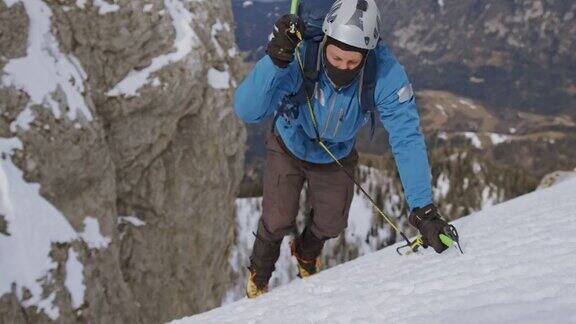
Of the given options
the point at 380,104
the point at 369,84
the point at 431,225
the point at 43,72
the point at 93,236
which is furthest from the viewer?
the point at 93,236

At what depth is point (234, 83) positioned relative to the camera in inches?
1155

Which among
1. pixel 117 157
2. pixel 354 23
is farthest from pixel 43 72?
pixel 354 23

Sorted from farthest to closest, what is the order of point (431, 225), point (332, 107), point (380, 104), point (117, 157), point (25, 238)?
point (117, 157) < point (25, 238) < point (332, 107) < point (380, 104) < point (431, 225)

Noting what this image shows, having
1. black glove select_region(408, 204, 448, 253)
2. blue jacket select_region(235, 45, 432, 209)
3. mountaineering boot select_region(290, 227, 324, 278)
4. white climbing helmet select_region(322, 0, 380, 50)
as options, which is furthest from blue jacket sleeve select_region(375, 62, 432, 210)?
mountaineering boot select_region(290, 227, 324, 278)

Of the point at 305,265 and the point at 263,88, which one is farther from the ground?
the point at 263,88

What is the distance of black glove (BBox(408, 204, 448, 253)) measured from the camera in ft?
14.7

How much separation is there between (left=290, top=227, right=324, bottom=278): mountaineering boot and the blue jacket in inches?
69.5

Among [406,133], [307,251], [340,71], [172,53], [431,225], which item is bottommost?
[172,53]

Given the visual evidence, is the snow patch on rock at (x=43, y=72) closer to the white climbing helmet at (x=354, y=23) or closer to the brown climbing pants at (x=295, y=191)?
the brown climbing pants at (x=295, y=191)

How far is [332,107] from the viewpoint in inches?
192

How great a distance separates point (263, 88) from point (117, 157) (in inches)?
853

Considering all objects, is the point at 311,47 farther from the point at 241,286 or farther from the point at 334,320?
the point at 241,286

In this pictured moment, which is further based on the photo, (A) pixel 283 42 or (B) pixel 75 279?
(B) pixel 75 279

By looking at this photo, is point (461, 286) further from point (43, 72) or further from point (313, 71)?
point (43, 72)
